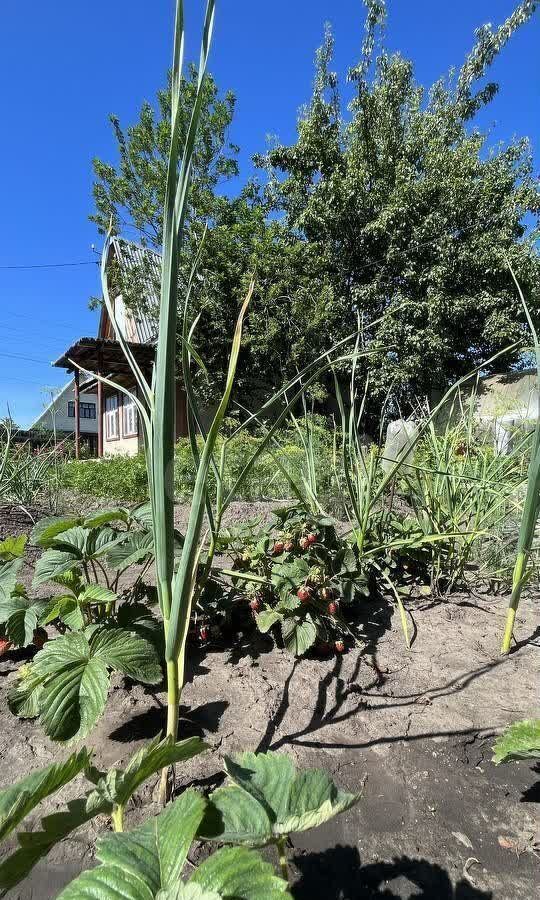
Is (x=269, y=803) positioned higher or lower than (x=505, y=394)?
lower

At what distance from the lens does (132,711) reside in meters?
1.06

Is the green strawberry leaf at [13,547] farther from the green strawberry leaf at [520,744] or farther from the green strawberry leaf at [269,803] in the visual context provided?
the green strawberry leaf at [520,744]

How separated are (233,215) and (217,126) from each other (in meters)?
2.46

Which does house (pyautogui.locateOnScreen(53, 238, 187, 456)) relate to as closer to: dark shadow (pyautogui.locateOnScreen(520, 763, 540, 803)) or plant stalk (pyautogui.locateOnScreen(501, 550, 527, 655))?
plant stalk (pyautogui.locateOnScreen(501, 550, 527, 655))

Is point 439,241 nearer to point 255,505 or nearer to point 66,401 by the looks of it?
point 255,505

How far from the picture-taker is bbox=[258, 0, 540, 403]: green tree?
9.84m

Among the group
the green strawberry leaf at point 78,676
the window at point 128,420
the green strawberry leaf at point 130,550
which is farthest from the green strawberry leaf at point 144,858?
the window at point 128,420

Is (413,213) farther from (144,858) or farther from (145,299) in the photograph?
(144,858)

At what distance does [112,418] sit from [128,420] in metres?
1.88

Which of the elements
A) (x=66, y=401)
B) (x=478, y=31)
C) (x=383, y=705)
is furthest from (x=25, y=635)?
(x=66, y=401)

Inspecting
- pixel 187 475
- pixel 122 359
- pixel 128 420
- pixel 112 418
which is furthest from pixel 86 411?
pixel 187 475

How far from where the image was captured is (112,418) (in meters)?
14.9

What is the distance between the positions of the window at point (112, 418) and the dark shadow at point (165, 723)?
13.7m

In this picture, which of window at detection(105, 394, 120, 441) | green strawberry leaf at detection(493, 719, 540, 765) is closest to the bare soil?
green strawberry leaf at detection(493, 719, 540, 765)
